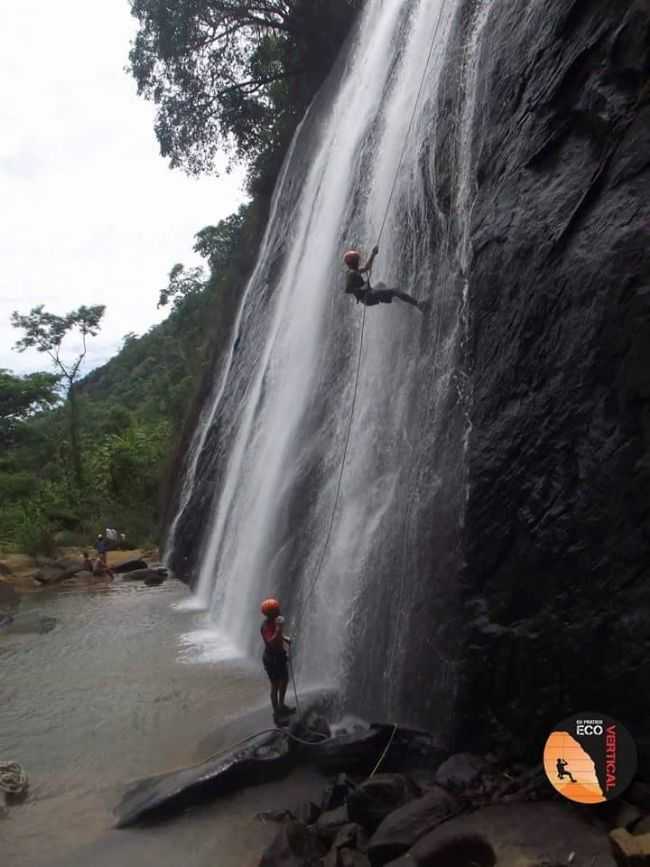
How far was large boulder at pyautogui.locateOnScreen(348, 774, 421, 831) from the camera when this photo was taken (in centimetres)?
420

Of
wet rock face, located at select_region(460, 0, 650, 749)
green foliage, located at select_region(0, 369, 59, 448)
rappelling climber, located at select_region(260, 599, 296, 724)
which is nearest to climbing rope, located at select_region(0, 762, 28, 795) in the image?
rappelling climber, located at select_region(260, 599, 296, 724)

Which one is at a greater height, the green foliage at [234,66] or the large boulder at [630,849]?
the green foliage at [234,66]

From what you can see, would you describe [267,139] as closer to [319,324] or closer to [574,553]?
[319,324]

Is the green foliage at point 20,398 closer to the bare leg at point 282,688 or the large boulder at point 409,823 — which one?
the bare leg at point 282,688

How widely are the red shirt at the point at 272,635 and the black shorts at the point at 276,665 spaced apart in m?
0.06

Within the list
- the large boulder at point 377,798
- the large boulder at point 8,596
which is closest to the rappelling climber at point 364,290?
the large boulder at point 377,798

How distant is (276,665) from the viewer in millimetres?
5609

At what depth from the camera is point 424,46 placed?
30.3 feet

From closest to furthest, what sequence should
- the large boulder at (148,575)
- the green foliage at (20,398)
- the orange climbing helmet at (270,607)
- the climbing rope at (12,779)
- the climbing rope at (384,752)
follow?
the climbing rope at (384,752)
the climbing rope at (12,779)
the orange climbing helmet at (270,607)
the large boulder at (148,575)
the green foliage at (20,398)

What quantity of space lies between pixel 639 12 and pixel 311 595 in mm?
5657

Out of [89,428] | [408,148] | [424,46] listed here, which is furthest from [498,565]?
[89,428]

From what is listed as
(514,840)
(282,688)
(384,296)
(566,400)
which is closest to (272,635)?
(282,688)

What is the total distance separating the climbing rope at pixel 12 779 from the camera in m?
5.32

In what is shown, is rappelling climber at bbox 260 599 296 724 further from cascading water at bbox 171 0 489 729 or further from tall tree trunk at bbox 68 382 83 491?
tall tree trunk at bbox 68 382 83 491
